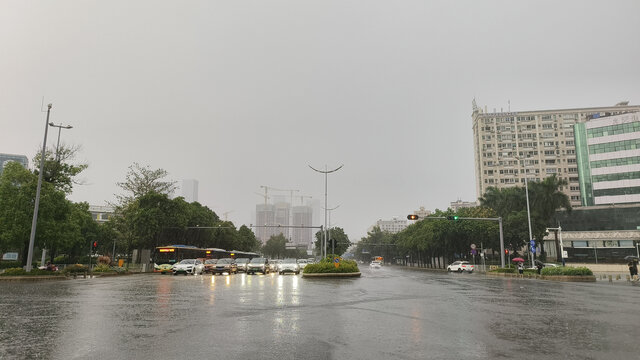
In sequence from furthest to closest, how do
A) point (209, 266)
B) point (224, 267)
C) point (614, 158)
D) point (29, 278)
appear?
point (614, 158)
point (209, 266)
point (224, 267)
point (29, 278)

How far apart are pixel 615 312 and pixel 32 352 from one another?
559 inches

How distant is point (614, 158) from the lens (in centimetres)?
7762

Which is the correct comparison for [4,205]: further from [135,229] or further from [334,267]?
[334,267]

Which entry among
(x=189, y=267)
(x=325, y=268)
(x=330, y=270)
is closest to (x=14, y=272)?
(x=189, y=267)

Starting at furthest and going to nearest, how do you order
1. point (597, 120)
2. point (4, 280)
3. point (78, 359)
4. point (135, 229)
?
point (597, 120) → point (135, 229) → point (4, 280) → point (78, 359)

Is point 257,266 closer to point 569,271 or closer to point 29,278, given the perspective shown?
point 29,278

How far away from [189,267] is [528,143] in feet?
378

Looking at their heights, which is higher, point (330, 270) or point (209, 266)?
point (330, 270)

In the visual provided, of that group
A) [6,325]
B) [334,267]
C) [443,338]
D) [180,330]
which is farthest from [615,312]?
[334,267]

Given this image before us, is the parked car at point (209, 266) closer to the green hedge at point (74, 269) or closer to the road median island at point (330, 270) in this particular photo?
the green hedge at point (74, 269)

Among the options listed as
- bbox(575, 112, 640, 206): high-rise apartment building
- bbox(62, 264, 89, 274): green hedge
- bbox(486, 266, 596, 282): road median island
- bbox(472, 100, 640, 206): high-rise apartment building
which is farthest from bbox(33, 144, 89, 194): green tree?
bbox(472, 100, 640, 206): high-rise apartment building

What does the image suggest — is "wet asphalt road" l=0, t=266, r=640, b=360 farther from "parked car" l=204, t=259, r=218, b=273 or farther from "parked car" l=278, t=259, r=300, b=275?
"parked car" l=204, t=259, r=218, b=273

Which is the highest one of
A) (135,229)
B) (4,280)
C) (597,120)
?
(597,120)

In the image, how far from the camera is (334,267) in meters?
31.8
